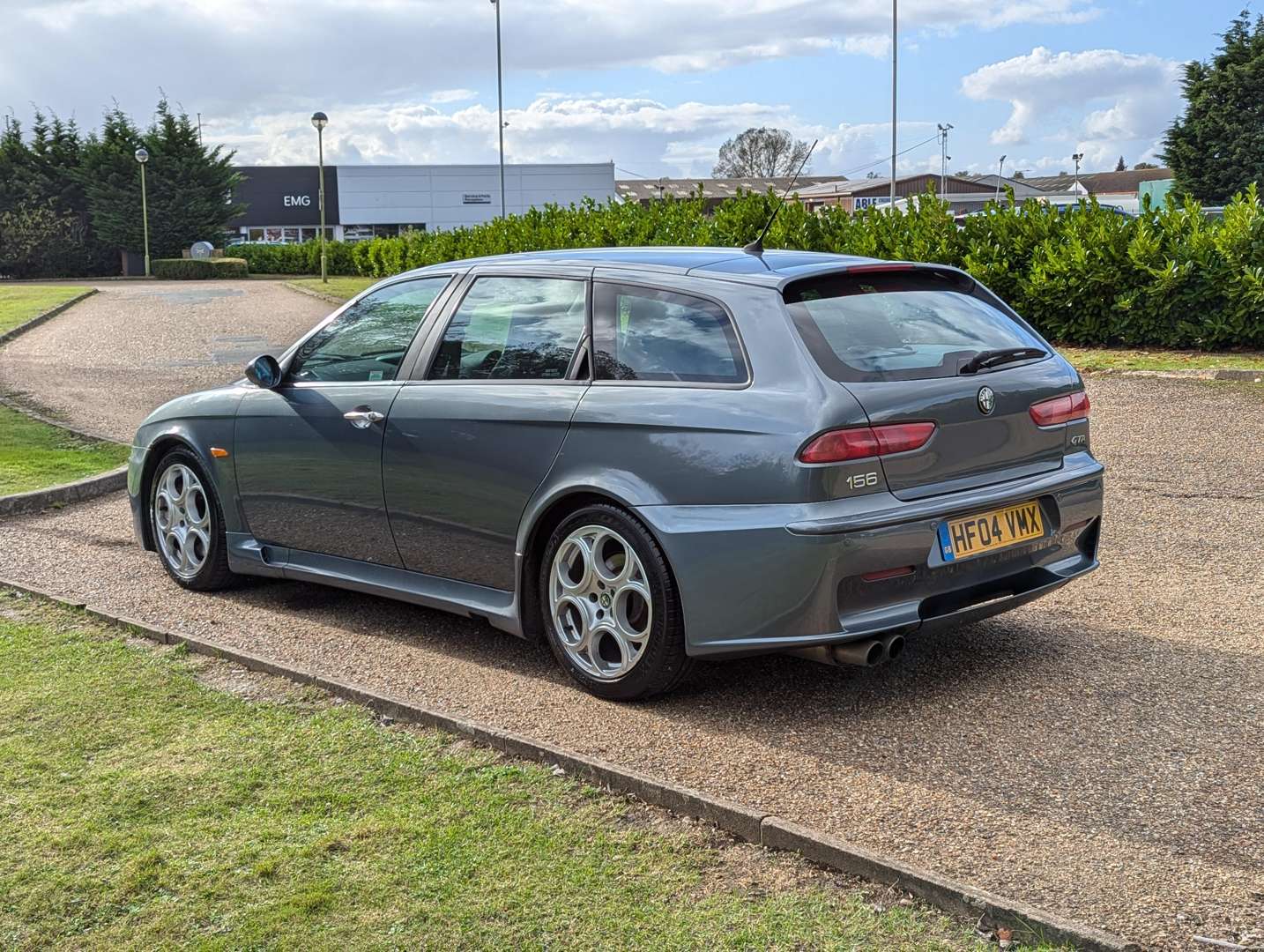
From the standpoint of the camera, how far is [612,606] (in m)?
4.88

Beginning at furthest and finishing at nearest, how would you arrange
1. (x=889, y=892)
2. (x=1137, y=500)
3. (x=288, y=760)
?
(x=1137, y=500), (x=288, y=760), (x=889, y=892)

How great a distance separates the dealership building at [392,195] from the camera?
81.4 metres

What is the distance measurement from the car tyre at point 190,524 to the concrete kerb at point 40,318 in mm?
17011

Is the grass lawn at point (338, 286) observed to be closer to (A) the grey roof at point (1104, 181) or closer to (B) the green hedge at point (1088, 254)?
(B) the green hedge at point (1088, 254)

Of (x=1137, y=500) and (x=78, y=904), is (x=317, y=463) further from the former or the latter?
(x=1137, y=500)

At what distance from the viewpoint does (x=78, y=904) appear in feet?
11.2

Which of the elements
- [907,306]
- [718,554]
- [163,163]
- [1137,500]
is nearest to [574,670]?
[718,554]

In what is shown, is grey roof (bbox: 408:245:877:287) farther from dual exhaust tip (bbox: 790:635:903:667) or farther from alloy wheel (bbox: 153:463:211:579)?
alloy wheel (bbox: 153:463:211:579)

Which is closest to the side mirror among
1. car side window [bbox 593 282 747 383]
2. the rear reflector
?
car side window [bbox 593 282 747 383]

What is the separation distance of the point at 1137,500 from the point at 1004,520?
13.4ft

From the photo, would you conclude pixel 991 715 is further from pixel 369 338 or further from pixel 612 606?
pixel 369 338

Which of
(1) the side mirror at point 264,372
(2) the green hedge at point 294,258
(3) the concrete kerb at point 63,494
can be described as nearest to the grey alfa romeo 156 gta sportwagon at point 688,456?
(1) the side mirror at point 264,372

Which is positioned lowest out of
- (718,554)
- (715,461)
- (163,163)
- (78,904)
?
(78,904)

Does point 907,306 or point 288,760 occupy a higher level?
point 907,306
